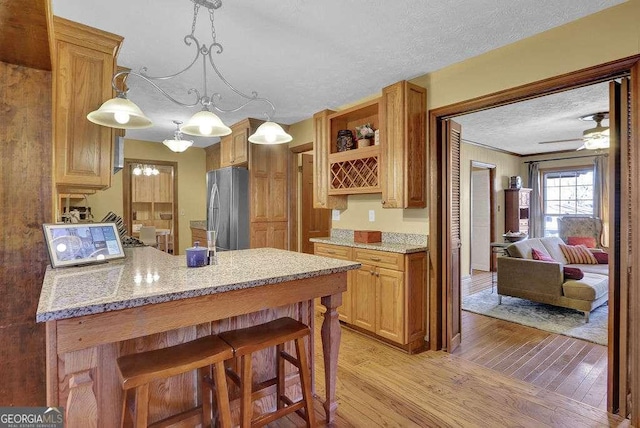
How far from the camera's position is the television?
174 centimetres

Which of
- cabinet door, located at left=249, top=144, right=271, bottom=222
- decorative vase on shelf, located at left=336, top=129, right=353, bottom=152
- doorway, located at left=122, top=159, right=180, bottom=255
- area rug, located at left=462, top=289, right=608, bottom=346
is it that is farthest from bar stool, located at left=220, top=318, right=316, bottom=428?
doorway, located at left=122, top=159, right=180, bottom=255

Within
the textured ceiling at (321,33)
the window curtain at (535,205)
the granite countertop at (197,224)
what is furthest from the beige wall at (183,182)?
the window curtain at (535,205)

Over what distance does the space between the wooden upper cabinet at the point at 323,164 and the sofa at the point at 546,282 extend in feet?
7.65

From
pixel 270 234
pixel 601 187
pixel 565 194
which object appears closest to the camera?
pixel 270 234

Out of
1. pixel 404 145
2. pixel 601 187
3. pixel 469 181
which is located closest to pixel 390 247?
pixel 404 145

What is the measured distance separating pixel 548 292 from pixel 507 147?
11.0ft

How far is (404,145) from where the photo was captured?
2967mm

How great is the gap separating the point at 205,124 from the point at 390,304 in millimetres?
2191

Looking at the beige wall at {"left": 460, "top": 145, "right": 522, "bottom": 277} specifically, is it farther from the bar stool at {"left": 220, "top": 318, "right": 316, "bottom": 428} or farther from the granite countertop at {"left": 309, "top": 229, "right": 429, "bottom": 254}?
the bar stool at {"left": 220, "top": 318, "right": 316, "bottom": 428}

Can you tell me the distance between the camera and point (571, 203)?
6910 millimetres

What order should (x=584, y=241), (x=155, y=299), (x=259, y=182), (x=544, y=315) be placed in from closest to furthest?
(x=155, y=299), (x=544, y=315), (x=259, y=182), (x=584, y=241)

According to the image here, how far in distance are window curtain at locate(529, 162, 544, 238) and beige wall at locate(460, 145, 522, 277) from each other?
0.97 ft

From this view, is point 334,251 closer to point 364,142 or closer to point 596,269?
point 364,142

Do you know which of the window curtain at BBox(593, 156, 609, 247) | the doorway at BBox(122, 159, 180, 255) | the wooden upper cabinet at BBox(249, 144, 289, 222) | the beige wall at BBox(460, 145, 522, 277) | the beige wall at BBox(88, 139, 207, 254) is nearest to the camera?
the wooden upper cabinet at BBox(249, 144, 289, 222)
